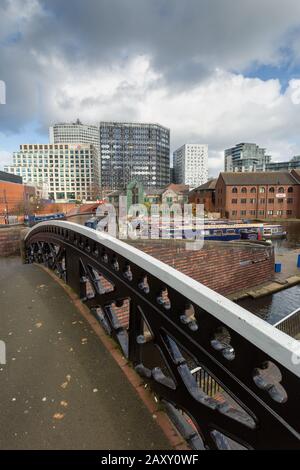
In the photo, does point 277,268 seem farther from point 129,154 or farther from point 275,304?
point 129,154

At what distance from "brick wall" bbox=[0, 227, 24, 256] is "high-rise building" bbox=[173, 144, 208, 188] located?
13704 cm

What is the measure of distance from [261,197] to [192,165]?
10789cm

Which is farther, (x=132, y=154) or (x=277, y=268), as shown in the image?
(x=132, y=154)

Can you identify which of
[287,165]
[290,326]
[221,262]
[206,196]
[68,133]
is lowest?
[290,326]

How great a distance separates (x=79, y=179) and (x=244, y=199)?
9538 cm

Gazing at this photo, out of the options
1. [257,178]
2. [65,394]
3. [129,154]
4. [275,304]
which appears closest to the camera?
[65,394]

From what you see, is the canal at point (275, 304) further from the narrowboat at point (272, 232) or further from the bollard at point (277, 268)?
the narrowboat at point (272, 232)

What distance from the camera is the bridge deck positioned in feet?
5.88

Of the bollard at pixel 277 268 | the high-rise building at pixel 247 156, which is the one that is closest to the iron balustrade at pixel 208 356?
the bollard at pixel 277 268

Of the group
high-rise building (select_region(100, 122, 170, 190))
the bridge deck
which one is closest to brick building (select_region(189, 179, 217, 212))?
high-rise building (select_region(100, 122, 170, 190))

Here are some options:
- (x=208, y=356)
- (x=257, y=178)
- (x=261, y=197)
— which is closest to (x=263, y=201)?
(x=261, y=197)

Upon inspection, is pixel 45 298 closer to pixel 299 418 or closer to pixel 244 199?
pixel 299 418

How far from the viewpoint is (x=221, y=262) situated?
1227cm
